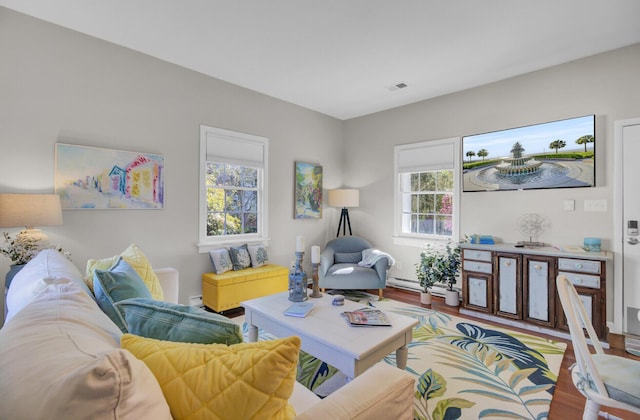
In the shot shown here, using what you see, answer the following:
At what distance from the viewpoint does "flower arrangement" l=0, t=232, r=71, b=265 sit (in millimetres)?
2314

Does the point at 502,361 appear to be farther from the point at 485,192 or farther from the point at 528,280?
the point at 485,192

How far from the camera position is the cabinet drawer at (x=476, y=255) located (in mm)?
3418

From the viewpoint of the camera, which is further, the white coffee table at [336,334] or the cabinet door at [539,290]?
the cabinet door at [539,290]

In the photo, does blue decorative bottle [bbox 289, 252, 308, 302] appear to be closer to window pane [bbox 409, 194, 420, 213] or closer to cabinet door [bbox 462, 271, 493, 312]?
cabinet door [bbox 462, 271, 493, 312]

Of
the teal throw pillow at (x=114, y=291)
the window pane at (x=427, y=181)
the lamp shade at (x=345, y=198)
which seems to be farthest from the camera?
the lamp shade at (x=345, y=198)

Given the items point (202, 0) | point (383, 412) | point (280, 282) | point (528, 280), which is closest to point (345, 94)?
point (202, 0)

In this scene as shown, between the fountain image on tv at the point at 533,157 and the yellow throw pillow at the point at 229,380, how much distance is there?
3803 millimetres

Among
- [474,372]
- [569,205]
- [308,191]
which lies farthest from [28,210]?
[569,205]

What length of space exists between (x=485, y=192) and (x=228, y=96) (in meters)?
3.55

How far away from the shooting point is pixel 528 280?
124 inches

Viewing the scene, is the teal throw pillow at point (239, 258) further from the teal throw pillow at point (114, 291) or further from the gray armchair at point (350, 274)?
the teal throw pillow at point (114, 291)

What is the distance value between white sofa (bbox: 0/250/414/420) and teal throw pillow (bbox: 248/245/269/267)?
2.84 metres

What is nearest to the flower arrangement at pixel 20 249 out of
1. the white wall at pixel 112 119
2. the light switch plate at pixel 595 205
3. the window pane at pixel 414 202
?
the white wall at pixel 112 119

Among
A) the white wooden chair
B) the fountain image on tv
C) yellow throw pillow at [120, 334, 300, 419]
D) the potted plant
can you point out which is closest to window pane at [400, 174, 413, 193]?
the fountain image on tv
